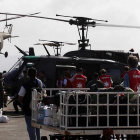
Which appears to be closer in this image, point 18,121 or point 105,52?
point 18,121

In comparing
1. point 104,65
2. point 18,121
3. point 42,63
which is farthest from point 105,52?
point 18,121

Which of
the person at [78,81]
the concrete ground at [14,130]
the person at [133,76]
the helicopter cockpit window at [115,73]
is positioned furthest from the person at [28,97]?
the helicopter cockpit window at [115,73]

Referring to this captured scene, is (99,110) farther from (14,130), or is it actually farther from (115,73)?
(115,73)

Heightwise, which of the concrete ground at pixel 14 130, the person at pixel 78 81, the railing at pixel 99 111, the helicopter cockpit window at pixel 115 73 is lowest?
the concrete ground at pixel 14 130

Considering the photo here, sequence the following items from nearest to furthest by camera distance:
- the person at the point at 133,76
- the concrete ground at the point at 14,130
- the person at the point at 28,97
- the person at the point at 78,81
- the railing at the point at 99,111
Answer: the railing at the point at 99,111 < the person at the point at 133,76 < the person at the point at 28,97 < the concrete ground at the point at 14,130 < the person at the point at 78,81

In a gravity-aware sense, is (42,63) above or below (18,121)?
above

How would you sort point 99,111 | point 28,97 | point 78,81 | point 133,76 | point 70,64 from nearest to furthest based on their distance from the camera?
point 99,111
point 133,76
point 28,97
point 78,81
point 70,64

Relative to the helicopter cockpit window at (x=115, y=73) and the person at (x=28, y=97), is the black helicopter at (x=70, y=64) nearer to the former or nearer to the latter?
the helicopter cockpit window at (x=115, y=73)

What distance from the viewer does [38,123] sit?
11.3 meters

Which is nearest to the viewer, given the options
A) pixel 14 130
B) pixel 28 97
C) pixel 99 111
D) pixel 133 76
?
pixel 99 111

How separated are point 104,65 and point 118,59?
3295 mm

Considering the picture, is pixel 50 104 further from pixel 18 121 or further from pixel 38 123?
pixel 18 121

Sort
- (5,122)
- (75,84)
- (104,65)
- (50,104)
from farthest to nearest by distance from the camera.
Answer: (104,65), (5,122), (75,84), (50,104)

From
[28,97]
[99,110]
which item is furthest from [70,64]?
[99,110]
